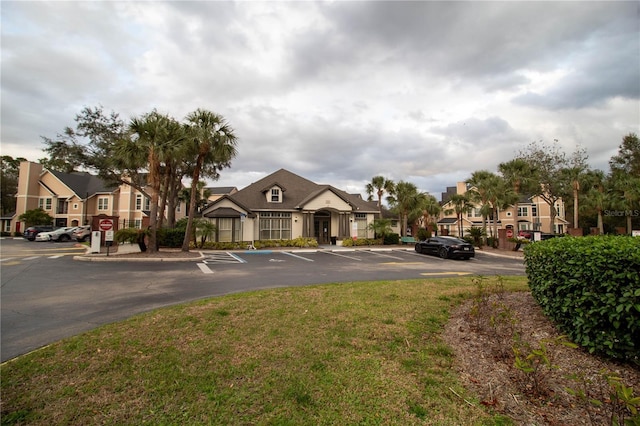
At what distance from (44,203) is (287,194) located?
130ft

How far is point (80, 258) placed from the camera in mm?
17016

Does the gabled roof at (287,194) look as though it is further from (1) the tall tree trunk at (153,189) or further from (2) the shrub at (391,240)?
(1) the tall tree trunk at (153,189)

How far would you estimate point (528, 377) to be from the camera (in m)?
3.25


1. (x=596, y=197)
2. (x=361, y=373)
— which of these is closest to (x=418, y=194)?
(x=596, y=197)

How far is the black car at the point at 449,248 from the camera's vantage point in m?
19.7

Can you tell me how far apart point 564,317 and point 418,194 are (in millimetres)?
30411

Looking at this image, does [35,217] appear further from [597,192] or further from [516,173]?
[597,192]

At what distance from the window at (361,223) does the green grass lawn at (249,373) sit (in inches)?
1003

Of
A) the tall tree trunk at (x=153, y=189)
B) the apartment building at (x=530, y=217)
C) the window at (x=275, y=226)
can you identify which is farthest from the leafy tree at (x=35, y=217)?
the apartment building at (x=530, y=217)

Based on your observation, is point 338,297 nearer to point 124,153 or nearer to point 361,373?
point 361,373

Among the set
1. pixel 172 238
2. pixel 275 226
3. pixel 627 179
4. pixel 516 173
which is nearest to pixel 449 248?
pixel 275 226

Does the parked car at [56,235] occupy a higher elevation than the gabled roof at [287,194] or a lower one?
lower

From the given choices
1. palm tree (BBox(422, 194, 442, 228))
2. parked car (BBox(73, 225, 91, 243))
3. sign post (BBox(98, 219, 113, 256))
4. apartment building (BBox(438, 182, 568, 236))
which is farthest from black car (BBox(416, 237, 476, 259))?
parked car (BBox(73, 225, 91, 243))

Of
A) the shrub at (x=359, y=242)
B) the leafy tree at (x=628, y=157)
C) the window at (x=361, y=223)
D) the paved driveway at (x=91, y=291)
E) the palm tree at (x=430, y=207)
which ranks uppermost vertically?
the leafy tree at (x=628, y=157)
